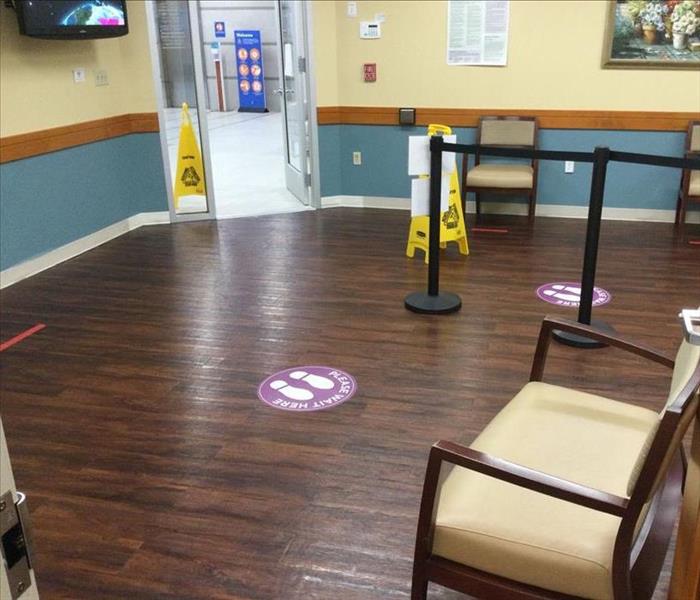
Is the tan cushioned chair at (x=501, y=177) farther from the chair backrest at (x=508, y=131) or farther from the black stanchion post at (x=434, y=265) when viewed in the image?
the black stanchion post at (x=434, y=265)

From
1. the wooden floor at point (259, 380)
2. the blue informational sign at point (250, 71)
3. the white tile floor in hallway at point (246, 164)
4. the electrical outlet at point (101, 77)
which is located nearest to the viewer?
the wooden floor at point (259, 380)

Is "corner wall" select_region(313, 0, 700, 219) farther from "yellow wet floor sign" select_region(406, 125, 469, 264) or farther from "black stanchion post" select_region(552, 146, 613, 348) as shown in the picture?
"black stanchion post" select_region(552, 146, 613, 348)

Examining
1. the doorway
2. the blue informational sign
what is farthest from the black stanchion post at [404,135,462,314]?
the blue informational sign

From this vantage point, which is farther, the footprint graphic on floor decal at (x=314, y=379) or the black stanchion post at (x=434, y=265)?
the black stanchion post at (x=434, y=265)

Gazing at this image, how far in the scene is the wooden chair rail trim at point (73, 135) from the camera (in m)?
4.55

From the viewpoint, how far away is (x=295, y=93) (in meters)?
6.20

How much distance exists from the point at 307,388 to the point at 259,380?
9.5 inches

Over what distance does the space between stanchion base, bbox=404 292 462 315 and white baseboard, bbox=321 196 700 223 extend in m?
2.13

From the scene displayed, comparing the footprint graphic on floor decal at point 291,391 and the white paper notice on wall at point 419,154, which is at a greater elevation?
the white paper notice on wall at point 419,154

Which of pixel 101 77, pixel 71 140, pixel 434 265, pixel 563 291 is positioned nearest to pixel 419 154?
pixel 434 265

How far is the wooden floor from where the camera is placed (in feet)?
7.19

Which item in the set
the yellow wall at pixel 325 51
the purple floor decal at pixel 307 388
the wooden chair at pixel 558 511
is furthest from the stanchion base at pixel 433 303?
the yellow wall at pixel 325 51

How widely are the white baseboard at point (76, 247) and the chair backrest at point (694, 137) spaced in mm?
4179

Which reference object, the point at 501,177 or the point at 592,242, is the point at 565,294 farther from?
the point at 501,177
